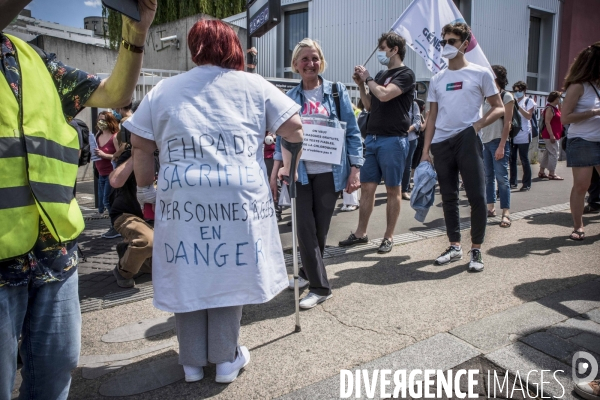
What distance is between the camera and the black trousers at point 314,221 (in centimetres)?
356

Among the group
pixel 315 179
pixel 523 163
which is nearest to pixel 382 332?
pixel 315 179

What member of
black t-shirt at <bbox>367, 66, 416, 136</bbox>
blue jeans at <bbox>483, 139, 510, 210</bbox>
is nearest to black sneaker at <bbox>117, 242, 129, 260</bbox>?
black t-shirt at <bbox>367, 66, 416, 136</bbox>

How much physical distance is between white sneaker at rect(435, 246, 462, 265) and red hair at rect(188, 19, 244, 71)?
9.39 feet

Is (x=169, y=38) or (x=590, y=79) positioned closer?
(x=590, y=79)

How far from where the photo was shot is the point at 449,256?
179 inches

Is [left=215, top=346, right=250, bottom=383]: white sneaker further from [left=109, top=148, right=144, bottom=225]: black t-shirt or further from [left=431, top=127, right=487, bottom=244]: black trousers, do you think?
[left=431, top=127, right=487, bottom=244]: black trousers

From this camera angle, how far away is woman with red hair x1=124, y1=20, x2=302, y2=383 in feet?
7.83

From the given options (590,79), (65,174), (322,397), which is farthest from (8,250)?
(590,79)

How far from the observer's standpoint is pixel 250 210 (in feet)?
8.09

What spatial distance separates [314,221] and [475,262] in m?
1.67

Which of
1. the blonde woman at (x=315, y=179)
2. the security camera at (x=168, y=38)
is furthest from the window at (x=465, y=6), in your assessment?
the blonde woman at (x=315, y=179)

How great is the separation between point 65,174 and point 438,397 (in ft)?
6.50

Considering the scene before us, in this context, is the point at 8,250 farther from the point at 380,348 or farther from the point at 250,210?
the point at 380,348

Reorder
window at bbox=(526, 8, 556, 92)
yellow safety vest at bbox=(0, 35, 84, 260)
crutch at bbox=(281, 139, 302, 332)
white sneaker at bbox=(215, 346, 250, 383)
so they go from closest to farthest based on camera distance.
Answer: yellow safety vest at bbox=(0, 35, 84, 260)
white sneaker at bbox=(215, 346, 250, 383)
crutch at bbox=(281, 139, 302, 332)
window at bbox=(526, 8, 556, 92)
